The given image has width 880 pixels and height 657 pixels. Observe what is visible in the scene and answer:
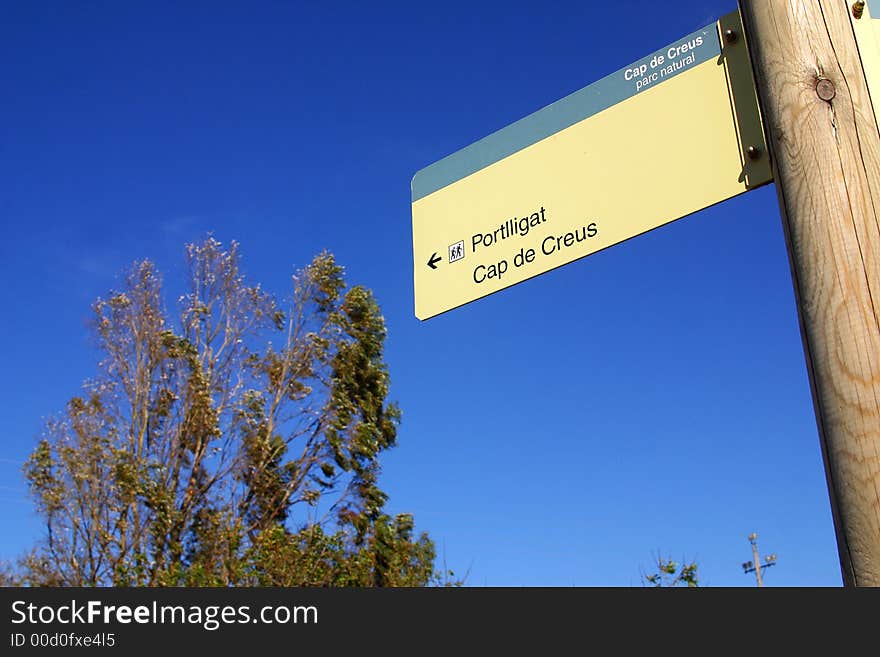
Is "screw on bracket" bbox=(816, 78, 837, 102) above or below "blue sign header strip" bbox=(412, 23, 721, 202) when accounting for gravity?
below

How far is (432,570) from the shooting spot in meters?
14.6

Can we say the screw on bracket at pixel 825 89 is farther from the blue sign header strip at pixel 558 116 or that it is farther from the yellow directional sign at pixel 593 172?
the blue sign header strip at pixel 558 116

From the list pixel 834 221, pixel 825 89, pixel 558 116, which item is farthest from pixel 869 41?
pixel 558 116

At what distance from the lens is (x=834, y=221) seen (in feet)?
4.03

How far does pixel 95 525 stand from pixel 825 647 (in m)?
13.9

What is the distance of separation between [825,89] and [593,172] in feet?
1.78

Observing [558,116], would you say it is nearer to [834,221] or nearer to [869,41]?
[869,41]

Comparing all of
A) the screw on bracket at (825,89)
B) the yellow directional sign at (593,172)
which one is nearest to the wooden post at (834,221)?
the screw on bracket at (825,89)

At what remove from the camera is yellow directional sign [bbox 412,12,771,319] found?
5.09 feet

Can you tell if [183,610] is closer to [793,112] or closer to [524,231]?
[524,231]

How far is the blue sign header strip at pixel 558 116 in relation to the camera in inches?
65.6

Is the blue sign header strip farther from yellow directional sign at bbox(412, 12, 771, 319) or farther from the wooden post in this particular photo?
the wooden post

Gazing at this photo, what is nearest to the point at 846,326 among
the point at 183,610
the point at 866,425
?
the point at 866,425

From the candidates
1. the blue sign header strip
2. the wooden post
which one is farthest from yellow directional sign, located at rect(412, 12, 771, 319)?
the wooden post
